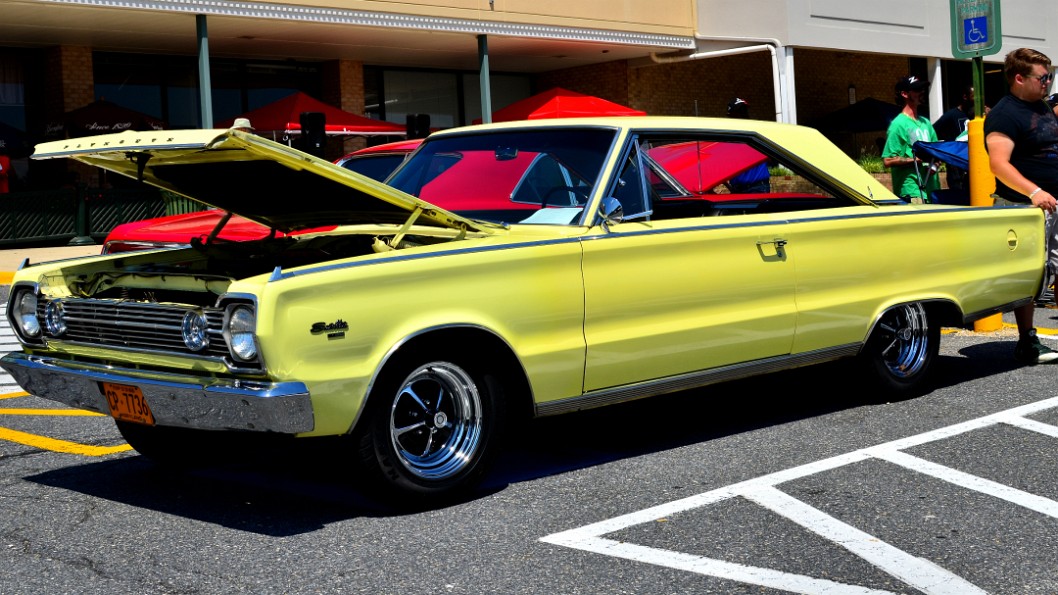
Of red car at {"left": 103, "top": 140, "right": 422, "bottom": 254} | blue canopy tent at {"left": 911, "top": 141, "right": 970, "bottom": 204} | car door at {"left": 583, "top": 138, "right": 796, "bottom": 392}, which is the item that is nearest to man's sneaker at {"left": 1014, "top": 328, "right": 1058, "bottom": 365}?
blue canopy tent at {"left": 911, "top": 141, "right": 970, "bottom": 204}

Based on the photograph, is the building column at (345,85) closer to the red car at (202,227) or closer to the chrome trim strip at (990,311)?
the red car at (202,227)

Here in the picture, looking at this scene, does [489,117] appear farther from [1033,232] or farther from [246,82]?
[1033,232]

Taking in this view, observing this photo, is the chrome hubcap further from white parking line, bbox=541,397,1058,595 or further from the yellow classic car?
white parking line, bbox=541,397,1058,595

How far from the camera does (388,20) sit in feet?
73.2

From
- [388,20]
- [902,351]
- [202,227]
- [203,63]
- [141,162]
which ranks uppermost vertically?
A: [388,20]

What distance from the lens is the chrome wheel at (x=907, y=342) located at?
22.9 feet

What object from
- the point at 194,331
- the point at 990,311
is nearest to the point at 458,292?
the point at 194,331

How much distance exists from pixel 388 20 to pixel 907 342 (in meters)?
16.6

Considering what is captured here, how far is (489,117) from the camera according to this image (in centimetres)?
2312

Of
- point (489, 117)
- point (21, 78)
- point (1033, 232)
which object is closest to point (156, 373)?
point (1033, 232)

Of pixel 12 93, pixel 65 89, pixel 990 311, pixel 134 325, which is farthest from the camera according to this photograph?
pixel 12 93

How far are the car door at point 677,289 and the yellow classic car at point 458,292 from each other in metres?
0.01

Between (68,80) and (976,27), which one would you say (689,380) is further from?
(68,80)

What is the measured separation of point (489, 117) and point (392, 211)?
17.9 metres
